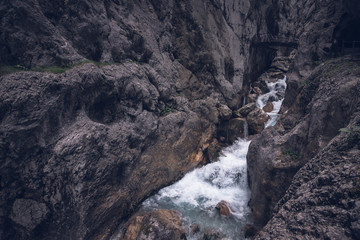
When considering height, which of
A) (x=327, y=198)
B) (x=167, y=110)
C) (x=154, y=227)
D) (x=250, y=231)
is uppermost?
(x=167, y=110)

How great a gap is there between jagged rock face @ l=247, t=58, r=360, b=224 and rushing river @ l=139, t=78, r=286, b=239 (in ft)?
4.34

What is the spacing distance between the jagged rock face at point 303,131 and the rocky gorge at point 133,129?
0.18 ft

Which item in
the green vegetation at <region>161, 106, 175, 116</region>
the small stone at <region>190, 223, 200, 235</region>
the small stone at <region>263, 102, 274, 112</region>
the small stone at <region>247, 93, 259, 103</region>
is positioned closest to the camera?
the small stone at <region>190, 223, 200, 235</region>

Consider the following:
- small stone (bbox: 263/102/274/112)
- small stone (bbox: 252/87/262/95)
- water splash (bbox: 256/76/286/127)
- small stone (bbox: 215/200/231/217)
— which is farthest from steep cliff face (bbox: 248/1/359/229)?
small stone (bbox: 252/87/262/95)

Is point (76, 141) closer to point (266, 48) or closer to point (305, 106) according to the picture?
point (305, 106)

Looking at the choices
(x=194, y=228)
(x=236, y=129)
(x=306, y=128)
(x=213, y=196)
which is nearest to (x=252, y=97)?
(x=236, y=129)

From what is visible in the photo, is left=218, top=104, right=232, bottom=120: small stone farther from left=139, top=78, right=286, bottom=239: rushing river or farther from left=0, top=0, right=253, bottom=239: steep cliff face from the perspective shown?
left=139, top=78, right=286, bottom=239: rushing river

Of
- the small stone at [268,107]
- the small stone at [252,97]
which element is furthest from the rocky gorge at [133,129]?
the small stone at [252,97]

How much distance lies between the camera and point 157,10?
17.0m

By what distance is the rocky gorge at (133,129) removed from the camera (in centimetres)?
676

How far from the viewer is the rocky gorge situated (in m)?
6.76

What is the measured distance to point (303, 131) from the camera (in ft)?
31.0

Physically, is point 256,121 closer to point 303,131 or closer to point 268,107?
point 268,107

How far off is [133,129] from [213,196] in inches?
284
